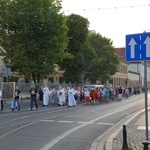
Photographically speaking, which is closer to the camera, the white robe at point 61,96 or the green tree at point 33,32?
the white robe at point 61,96

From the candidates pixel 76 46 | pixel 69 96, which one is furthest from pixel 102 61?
pixel 69 96

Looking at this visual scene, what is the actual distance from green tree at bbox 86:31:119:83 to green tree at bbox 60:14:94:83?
6.67m

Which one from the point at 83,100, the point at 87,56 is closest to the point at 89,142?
the point at 83,100

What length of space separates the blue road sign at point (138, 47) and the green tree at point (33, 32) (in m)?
29.2

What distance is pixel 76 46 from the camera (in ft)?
181

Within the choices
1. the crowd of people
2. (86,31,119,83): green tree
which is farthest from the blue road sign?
(86,31,119,83): green tree

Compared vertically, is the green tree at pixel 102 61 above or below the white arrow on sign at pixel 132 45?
above

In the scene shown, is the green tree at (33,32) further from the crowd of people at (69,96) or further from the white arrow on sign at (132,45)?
the white arrow on sign at (132,45)

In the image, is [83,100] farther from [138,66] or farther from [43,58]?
[138,66]

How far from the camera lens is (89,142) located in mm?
10305

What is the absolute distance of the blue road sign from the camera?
26.2 feet

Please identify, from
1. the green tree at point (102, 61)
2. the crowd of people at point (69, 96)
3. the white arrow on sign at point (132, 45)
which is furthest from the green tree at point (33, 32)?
the white arrow on sign at point (132, 45)

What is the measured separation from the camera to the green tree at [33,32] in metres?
37.2

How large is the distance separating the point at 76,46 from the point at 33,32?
61.0 ft
